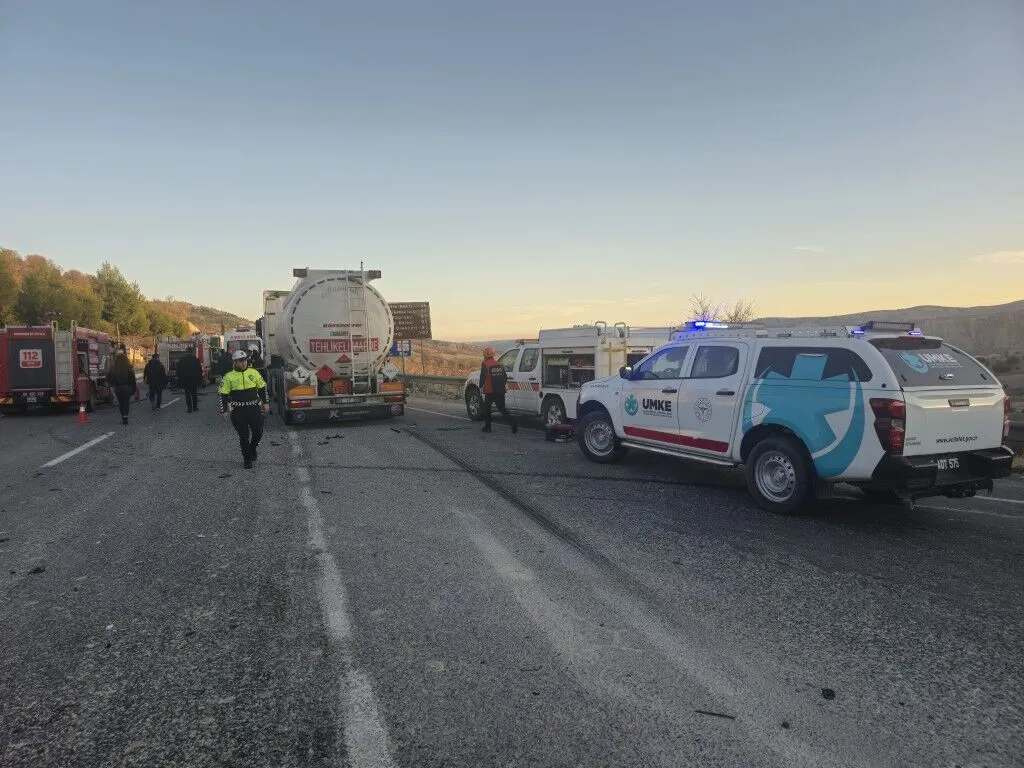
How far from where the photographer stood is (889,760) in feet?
9.00

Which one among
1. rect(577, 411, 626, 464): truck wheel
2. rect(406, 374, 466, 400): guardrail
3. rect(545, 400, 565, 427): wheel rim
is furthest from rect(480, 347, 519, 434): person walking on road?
rect(406, 374, 466, 400): guardrail

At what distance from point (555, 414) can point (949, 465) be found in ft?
26.5

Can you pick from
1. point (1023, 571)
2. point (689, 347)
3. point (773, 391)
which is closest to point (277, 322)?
point (689, 347)

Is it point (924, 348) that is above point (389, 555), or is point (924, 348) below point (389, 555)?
above

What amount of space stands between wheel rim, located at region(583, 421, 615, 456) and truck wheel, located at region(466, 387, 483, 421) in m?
6.13

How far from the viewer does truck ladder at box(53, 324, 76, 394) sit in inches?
760

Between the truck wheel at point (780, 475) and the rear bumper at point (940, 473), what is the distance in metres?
0.69

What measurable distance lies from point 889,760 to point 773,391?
466 centimetres

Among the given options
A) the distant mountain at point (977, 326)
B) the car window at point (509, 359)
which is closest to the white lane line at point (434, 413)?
the car window at point (509, 359)

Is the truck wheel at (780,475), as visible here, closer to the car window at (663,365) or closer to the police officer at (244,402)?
the car window at (663,365)

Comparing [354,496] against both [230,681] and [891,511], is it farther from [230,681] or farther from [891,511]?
[891,511]

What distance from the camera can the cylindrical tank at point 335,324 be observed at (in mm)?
14641

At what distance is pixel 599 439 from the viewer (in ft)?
32.8

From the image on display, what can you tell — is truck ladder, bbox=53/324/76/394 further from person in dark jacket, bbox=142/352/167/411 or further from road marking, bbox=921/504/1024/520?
road marking, bbox=921/504/1024/520
